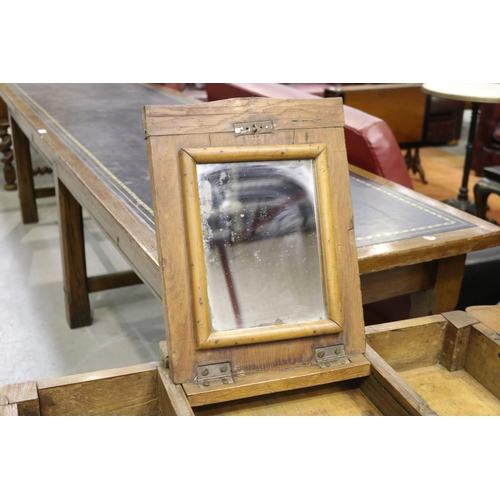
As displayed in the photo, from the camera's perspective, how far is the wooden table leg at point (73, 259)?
2525 millimetres

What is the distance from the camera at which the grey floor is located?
2.43 m

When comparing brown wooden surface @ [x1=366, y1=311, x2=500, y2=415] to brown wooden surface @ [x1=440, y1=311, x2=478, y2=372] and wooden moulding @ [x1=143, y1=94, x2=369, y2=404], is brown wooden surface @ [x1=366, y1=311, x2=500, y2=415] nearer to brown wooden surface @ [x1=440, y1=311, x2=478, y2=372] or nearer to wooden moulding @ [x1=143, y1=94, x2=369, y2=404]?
brown wooden surface @ [x1=440, y1=311, x2=478, y2=372]

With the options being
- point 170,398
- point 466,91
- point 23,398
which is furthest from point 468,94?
point 23,398

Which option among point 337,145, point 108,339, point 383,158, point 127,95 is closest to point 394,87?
point 127,95

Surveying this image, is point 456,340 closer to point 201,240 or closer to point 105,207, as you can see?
point 201,240

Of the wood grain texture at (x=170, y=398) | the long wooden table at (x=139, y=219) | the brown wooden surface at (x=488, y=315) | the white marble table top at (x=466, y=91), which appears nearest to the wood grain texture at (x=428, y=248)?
the long wooden table at (x=139, y=219)

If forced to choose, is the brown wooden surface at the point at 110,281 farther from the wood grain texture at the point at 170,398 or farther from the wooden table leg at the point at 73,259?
the wood grain texture at the point at 170,398

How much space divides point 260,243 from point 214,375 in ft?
0.84

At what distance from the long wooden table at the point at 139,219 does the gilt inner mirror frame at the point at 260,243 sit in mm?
361

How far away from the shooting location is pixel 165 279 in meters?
1.09

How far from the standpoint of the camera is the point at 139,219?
1.76 metres

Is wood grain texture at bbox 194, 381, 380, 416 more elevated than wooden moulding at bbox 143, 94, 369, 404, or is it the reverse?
wooden moulding at bbox 143, 94, 369, 404

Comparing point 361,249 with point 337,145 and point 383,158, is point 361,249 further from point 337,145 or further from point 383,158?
point 383,158

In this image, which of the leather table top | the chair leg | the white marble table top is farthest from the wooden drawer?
the white marble table top
